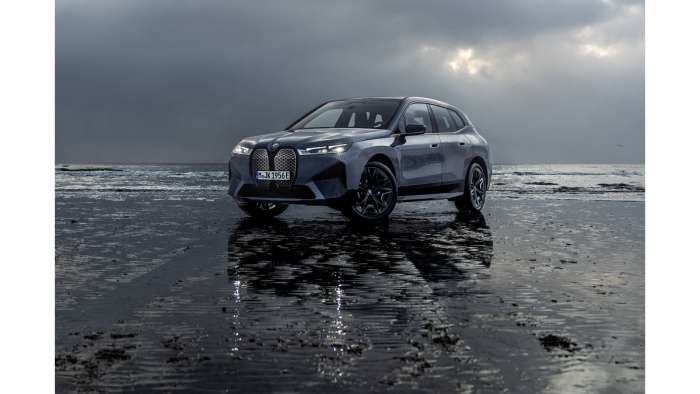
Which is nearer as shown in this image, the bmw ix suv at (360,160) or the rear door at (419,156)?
the bmw ix suv at (360,160)

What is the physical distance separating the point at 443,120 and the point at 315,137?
3115 millimetres

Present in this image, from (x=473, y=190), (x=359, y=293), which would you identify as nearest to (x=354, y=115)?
(x=473, y=190)

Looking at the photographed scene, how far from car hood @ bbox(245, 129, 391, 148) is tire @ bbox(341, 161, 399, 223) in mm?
478

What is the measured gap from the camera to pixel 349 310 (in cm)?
644

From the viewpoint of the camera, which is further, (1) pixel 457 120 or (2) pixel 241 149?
(1) pixel 457 120

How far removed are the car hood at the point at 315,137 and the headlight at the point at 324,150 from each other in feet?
0.22

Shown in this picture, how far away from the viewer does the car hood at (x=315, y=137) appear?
12781 millimetres

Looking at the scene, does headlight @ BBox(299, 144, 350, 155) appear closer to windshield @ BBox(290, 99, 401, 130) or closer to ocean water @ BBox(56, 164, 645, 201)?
windshield @ BBox(290, 99, 401, 130)

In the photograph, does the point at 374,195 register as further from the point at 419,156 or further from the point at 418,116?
the point at 418,116

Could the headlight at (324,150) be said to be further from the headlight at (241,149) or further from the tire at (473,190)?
the tire at (473,190)

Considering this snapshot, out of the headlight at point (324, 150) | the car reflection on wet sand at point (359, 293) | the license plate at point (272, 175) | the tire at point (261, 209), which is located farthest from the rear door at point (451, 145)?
the license plate at point (272, 175)

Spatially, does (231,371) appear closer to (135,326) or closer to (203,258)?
(135,326)

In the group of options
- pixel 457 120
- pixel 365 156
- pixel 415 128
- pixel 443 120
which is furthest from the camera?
pixel 457 120
